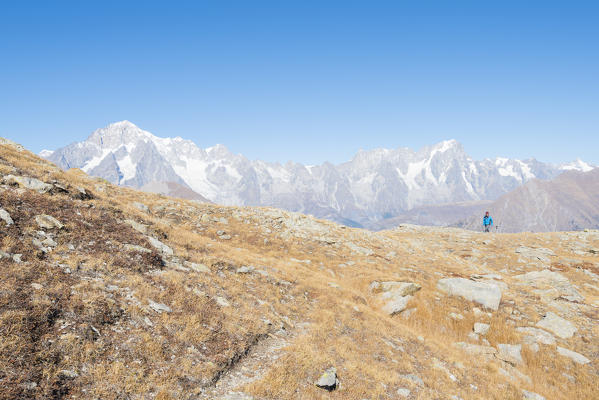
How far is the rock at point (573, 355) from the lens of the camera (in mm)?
18267

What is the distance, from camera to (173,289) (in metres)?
13.6

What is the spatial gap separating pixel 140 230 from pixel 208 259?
15.9ft

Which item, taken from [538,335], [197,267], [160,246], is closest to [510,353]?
[538,335]

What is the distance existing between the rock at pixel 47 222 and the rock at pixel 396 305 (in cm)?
2138

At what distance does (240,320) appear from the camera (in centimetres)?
1370

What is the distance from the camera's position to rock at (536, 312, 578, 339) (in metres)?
20.6

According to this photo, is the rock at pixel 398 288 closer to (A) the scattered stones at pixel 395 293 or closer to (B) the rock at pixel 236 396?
(A) the scattered stones at pixel 395 293

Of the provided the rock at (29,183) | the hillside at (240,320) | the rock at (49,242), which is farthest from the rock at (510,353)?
the rock at (29,183)

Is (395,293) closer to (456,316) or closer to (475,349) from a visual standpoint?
(456,316)

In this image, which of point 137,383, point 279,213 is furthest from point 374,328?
point 279,213

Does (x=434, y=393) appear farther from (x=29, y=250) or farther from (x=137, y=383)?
(x=29, y=250)

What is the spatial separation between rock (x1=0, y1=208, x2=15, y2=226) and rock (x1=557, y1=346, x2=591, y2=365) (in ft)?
102

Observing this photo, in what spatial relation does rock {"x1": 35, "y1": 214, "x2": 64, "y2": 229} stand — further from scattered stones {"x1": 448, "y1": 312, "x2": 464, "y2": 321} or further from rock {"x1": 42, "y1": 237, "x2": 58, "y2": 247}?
scattered stones {"x1": 448, "y1": 312, "x2": 464, "y2": 321}

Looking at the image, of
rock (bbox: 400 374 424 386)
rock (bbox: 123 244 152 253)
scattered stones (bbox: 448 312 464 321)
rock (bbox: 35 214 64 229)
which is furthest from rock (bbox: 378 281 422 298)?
rock (bbox: 35 214 64 229)
